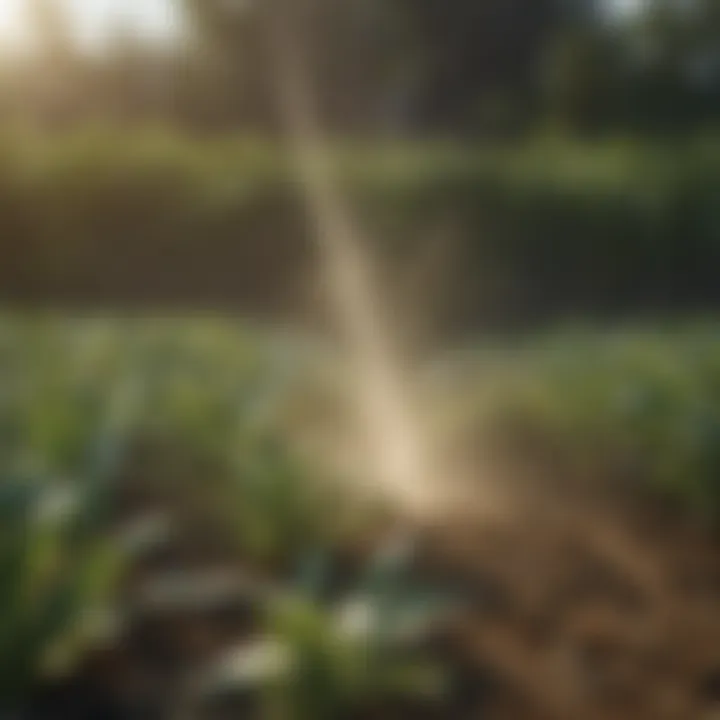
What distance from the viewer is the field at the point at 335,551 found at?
52.4 inches

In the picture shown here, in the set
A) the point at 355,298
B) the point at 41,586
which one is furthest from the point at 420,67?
the point at 41,586

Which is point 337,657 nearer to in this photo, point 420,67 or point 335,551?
point 335,551

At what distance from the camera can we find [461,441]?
2.05 metres

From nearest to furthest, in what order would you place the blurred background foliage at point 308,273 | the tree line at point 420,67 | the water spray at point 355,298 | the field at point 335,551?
the field at point 335,551, the blurred background foliage at point 308,273, the water spray at point 355,298, the tree line at point 420,67

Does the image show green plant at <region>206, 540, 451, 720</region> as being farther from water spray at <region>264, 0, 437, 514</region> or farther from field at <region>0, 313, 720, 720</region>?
water spray at <region>264, 0, 437, 514</region>

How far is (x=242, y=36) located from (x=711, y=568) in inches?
57.3

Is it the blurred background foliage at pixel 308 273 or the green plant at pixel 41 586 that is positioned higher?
the blurred background foliage at pixel 308 273

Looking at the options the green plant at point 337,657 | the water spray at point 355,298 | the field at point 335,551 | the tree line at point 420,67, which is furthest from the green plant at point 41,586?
the tree line at point 420,67

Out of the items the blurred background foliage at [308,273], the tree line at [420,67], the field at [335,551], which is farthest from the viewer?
the tree line at [420,67]

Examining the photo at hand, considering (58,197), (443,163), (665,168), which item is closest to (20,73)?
(58,197)

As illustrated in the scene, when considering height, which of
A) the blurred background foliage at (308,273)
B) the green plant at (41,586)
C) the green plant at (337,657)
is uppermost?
the blurred background foliage at (308,273)

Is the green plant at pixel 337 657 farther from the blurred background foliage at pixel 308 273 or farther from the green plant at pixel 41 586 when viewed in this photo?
the green plant at pixel 41 586

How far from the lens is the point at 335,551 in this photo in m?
1.64

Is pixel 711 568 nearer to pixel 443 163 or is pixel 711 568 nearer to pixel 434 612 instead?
pixel 434 612
